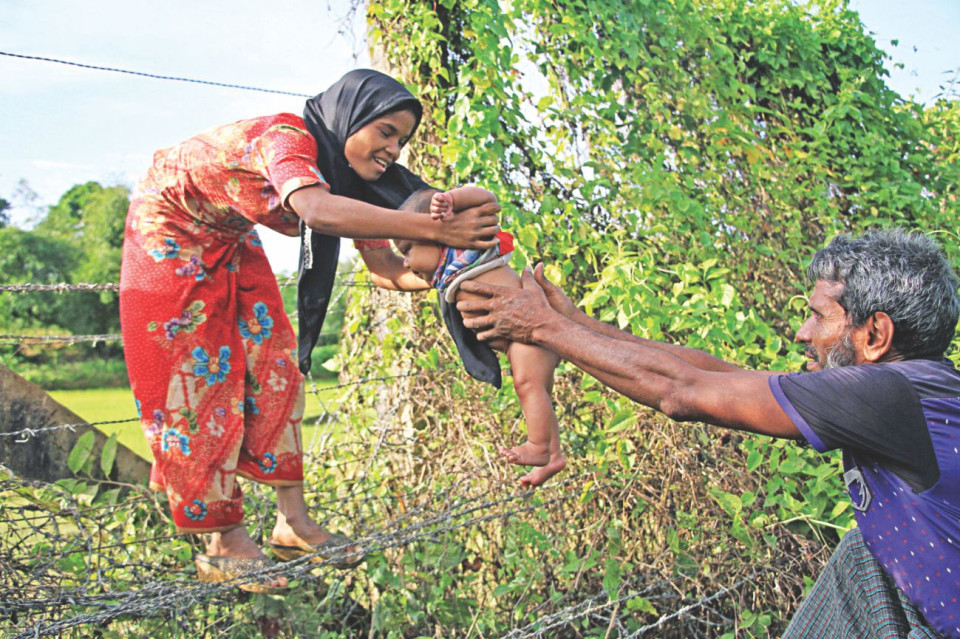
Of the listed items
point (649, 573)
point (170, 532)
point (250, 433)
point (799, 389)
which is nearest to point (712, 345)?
point (649, 573)

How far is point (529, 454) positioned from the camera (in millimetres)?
2135

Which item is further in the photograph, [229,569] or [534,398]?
[229,569]

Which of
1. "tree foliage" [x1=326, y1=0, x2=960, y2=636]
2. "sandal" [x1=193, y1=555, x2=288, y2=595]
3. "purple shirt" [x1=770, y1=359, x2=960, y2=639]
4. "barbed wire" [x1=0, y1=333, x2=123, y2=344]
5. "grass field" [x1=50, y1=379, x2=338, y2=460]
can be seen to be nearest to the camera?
"purple shirt" [x1=770, y1=359, x2=960, y2=639]

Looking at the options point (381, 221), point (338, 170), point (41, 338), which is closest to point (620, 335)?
point (381, 221)

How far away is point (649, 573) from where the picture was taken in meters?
3.20

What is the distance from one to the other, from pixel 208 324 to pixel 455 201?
917 mm

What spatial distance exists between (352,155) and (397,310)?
159 cm

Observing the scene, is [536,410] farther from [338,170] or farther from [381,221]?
[338,170]

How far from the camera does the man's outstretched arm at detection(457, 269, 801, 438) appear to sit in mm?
1859

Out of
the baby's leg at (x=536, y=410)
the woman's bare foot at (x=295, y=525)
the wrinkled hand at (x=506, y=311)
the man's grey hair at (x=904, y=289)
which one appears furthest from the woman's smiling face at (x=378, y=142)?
the man's grey hair at (x=904, y=289)

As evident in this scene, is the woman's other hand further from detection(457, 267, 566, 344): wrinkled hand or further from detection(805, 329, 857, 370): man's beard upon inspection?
detection(805, 329, 857, 370): man's beard

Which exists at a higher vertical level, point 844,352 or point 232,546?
point 844,352

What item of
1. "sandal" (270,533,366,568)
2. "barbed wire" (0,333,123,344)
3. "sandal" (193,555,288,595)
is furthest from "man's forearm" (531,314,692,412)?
"barbed wire" (0,333,123,344)

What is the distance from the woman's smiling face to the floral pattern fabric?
15 centimetres
